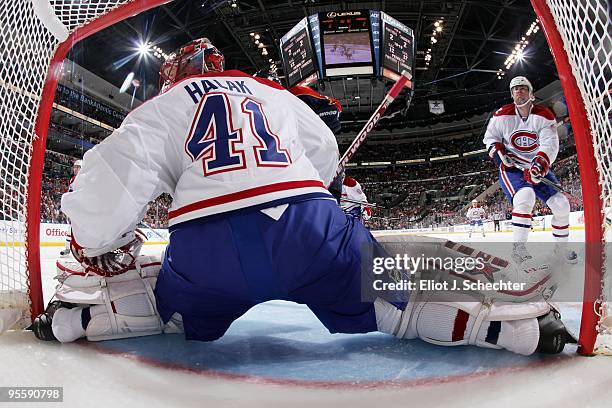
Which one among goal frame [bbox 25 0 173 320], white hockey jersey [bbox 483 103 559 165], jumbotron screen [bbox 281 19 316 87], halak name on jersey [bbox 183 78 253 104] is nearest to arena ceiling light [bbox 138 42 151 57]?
jumbotron screen [bbox 281 19 316 87]

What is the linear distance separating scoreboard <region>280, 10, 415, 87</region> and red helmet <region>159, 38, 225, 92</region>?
7.06 m

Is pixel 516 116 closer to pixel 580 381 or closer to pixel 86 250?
pixel 580 381

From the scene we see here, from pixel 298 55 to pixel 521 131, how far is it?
5.86 metres

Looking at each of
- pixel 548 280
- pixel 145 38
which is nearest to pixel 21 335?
pixel 548 280

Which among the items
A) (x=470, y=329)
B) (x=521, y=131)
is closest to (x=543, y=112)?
(x=521, y=131)

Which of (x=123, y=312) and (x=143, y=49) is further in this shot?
(x=143, y=49)

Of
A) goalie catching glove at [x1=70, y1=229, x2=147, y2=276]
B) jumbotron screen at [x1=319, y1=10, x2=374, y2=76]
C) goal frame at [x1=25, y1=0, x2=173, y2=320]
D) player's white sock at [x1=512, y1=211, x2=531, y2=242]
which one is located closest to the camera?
goalie catching glove at [x1=70, y1=229, x2=147, y2=276]

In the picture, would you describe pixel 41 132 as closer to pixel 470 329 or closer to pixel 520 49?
pixel 470 329

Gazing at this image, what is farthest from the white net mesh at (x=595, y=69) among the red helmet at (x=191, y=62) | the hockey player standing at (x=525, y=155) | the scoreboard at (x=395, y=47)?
the scoreboard at (x=395, y=47)

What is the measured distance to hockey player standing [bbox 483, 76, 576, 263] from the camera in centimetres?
289

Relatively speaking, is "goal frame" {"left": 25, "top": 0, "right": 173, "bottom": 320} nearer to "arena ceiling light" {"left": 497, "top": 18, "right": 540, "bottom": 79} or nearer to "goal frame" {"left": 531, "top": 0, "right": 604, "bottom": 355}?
"goal frame" {"left": 531, "top": 0, "right": 604, "bottom": 355}

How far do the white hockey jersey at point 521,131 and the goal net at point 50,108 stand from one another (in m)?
2.06

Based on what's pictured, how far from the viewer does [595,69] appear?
1074 millimetres

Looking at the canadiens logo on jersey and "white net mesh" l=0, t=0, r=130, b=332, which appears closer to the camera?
"white net mesh" l=0, t=0, r=130, b=332
